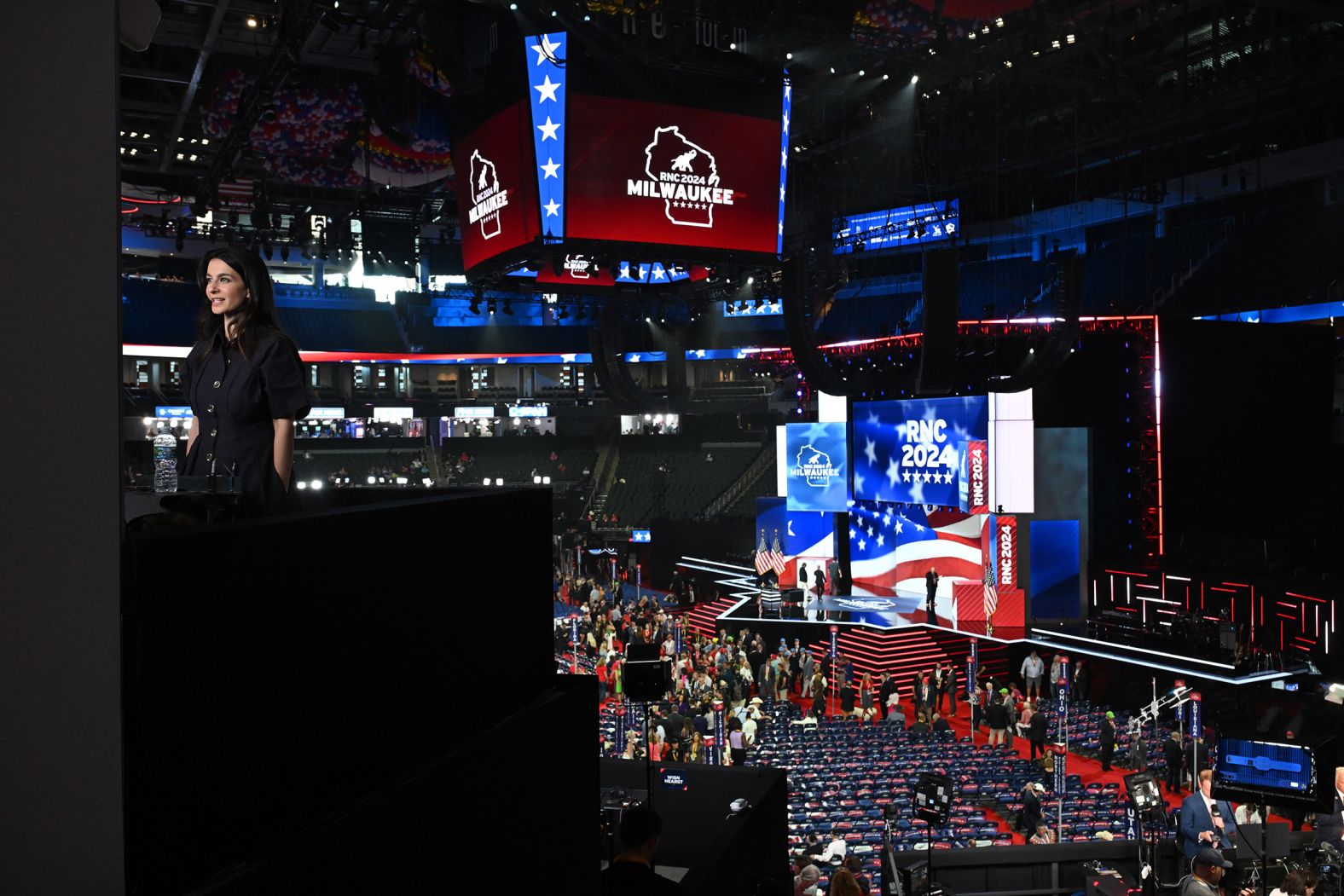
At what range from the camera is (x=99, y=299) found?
1225 millimetres

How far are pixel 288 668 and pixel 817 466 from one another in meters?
22.0

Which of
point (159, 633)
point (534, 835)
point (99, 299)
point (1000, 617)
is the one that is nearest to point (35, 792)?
point (159, 633)

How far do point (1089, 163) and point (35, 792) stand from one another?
87.0 feet

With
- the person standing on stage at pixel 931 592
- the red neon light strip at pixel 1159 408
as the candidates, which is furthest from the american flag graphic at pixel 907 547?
the red neon light strip at pixel 1159 408

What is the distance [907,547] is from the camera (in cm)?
2183

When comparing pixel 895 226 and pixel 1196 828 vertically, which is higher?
pixel 895 226

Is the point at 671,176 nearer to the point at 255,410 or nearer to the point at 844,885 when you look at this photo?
the point at 844,885

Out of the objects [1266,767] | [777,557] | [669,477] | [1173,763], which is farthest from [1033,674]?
[669,477]

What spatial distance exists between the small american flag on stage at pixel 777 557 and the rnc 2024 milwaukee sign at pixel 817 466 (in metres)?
1.25

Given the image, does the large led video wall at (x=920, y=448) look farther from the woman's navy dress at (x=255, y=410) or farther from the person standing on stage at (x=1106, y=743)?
the woman's navy dress at (x=255, y=410)

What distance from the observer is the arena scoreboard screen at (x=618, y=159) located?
32.9 ft

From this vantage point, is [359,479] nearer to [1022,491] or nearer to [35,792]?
[1022,491]

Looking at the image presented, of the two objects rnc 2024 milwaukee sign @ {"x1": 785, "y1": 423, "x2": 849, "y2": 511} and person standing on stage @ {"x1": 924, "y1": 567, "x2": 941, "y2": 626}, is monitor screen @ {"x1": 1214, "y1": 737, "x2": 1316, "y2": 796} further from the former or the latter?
rnc 2024 milwaukee sign @ {"x1": 785, "y1": 423, "x2": 849, "y2": 511}

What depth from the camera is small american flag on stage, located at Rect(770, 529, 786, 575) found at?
2453 cm
